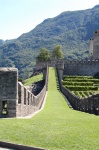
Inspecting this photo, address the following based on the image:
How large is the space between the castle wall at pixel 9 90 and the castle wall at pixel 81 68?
75660 millimetres

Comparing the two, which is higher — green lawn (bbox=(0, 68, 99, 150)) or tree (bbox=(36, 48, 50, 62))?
tree (bbox=(36, 48, 50, 62))

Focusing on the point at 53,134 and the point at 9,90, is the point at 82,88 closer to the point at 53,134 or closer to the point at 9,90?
the point at 9,90

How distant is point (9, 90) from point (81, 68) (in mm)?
77263

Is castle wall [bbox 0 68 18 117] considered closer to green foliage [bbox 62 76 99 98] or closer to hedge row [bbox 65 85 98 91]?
green foliage [bbox 62 76 99 98]

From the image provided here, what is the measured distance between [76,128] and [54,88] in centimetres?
5138

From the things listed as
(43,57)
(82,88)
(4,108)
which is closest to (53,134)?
(4,108)

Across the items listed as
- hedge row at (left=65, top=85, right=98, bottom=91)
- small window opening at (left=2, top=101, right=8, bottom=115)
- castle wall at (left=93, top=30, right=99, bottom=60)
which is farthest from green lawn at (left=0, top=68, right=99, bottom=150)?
castle wall at (left=93, top=30, right=99, bottom=60)

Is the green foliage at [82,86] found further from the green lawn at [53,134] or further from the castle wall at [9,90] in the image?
the green lawn at [53,134]

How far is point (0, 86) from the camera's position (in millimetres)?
19781

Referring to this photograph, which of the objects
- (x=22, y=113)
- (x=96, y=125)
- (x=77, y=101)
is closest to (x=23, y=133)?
(x=96, y=125)

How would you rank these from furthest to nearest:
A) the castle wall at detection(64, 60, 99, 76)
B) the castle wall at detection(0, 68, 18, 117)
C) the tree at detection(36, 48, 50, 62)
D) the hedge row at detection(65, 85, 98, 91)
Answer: the tree at detection(36, 48, 50, 62)
the castle wall at detection(64, 60, 99, 76)
the hedge row at detection(65, 85, 98, 91)
the castle wall at detection(0, 68, 18, 117)

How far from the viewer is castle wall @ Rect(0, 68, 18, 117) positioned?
19711 millimetres

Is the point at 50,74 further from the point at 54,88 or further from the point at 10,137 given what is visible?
the point at 10,137

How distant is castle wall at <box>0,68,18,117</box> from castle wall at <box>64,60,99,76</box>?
2979 inches
